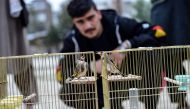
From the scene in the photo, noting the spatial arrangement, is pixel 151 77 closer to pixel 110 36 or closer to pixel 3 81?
pixel 3 81

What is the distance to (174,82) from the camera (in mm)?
1321

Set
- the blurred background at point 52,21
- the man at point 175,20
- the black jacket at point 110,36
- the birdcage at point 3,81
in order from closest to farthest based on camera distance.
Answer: the birdcage at point 3,81 → the black jacket at point 110,36 → the man at point 175,20 → the blurred background at point 52,21

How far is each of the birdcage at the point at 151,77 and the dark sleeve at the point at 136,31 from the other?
1.06 ft

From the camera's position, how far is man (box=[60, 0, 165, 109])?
81.1 inches

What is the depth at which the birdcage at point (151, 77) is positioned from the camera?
1.39m

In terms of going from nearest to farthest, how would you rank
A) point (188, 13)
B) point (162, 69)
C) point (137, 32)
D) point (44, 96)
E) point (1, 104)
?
point (1, 104) < point (44, 96) < point (162, 69) < point (137, 32) < point (188, 13)

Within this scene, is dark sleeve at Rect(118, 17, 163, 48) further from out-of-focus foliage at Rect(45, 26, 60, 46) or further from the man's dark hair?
out-of-focus foliage at Rect(45, 26, 60, 46)

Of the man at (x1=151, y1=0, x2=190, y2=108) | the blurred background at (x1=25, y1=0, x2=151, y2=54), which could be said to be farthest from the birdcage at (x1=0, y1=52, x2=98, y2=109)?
the blurred background at (x1=25, y1=0, x2=151, y2=54)

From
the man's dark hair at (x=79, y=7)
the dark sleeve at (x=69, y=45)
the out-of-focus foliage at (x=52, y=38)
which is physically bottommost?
the dark sleeve at (x=69, y=45)

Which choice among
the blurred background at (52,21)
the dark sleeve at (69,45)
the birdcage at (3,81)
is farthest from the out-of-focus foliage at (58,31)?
the birdcage at (3,81)

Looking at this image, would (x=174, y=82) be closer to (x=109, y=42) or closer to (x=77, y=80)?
(x=77, y=80)

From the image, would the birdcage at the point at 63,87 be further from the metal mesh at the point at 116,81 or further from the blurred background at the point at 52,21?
the blurred background at the point at 52,21

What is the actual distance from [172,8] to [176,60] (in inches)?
29.6

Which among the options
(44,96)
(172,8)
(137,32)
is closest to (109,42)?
(137,32)
